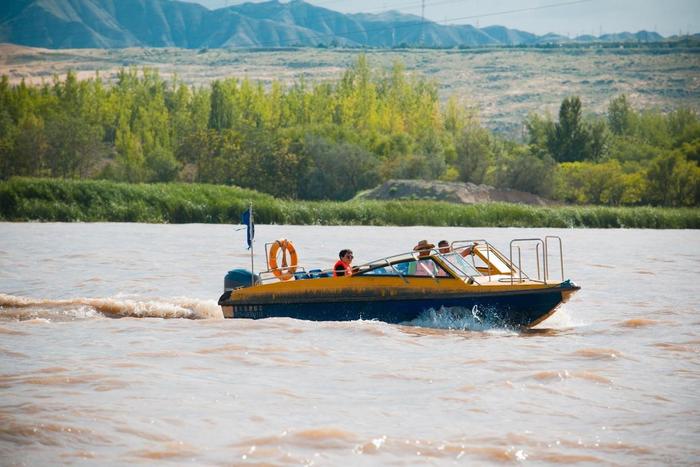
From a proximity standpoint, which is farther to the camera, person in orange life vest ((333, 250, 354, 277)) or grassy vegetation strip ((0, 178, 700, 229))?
grassy vegetation strip ((0, 178, 700, 229))

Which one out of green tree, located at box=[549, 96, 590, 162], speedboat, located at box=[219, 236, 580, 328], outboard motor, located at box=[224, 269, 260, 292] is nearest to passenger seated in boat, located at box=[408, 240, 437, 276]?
speedboat, located at box=[219, 236, 580, 328]

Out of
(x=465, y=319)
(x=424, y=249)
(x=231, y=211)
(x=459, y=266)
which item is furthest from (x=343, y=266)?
(x=231, y=211)

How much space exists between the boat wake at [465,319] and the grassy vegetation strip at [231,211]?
35.3 metres

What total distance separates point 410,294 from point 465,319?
3.39 feet

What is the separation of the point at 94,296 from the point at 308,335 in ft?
26.3

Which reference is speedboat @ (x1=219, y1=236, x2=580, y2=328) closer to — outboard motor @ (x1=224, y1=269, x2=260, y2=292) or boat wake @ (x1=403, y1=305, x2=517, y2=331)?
boat wake @ (x1=403, y1=305, x2=517, y2=331)

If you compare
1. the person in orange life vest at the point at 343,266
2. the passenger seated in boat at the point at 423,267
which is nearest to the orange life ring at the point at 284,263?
the person in orange life vest at the point at 343,266

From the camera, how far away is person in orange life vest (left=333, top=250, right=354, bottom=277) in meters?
20.1

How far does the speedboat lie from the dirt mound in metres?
50.4

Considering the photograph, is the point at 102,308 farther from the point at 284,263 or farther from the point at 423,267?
the point at 423,267

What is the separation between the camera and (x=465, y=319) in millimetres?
19109

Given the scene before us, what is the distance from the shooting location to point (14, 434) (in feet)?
37.7

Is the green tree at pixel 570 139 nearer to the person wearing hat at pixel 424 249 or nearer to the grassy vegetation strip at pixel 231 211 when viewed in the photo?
the grassy vegetation strip at pixel 231 211

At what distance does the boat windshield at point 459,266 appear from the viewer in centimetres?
1956
